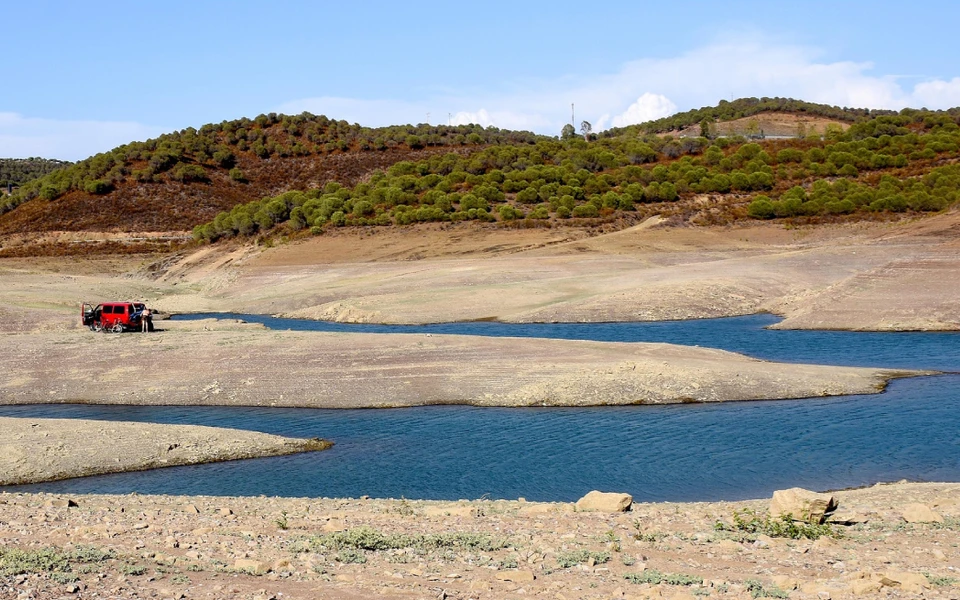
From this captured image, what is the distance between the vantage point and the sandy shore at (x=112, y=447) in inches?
915

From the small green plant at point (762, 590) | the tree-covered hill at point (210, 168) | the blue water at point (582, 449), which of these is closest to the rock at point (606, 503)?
the blue water at point (582, 449)

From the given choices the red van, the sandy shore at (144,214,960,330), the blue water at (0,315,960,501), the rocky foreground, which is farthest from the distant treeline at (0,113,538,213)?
the rocky foreground

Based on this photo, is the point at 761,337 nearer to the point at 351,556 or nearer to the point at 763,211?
the point at 351,556

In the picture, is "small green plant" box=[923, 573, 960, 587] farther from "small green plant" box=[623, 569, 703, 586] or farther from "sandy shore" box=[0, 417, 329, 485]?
"sandy shore" box=[0, 417, 329, 485]

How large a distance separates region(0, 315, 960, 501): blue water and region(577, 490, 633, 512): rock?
132 inches

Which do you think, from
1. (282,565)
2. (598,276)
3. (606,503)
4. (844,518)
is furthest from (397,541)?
(598,276)

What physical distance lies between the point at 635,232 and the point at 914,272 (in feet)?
95.2

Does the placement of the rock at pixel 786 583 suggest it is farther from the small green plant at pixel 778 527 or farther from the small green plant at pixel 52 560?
the small green plant at pixel 52 560

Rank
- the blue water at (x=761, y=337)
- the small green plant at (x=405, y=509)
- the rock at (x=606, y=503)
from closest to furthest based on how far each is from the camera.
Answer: the rock at (x=606, y=503), the small green plant at (x=405, y=509), the blue water at (x=761, y=337)

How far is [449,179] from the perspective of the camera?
9875 centimetres

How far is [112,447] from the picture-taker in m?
24.4

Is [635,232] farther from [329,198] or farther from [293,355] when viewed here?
[293,355]

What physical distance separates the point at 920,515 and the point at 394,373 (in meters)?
20.0

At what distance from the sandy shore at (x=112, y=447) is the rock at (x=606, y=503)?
10.1 meters
